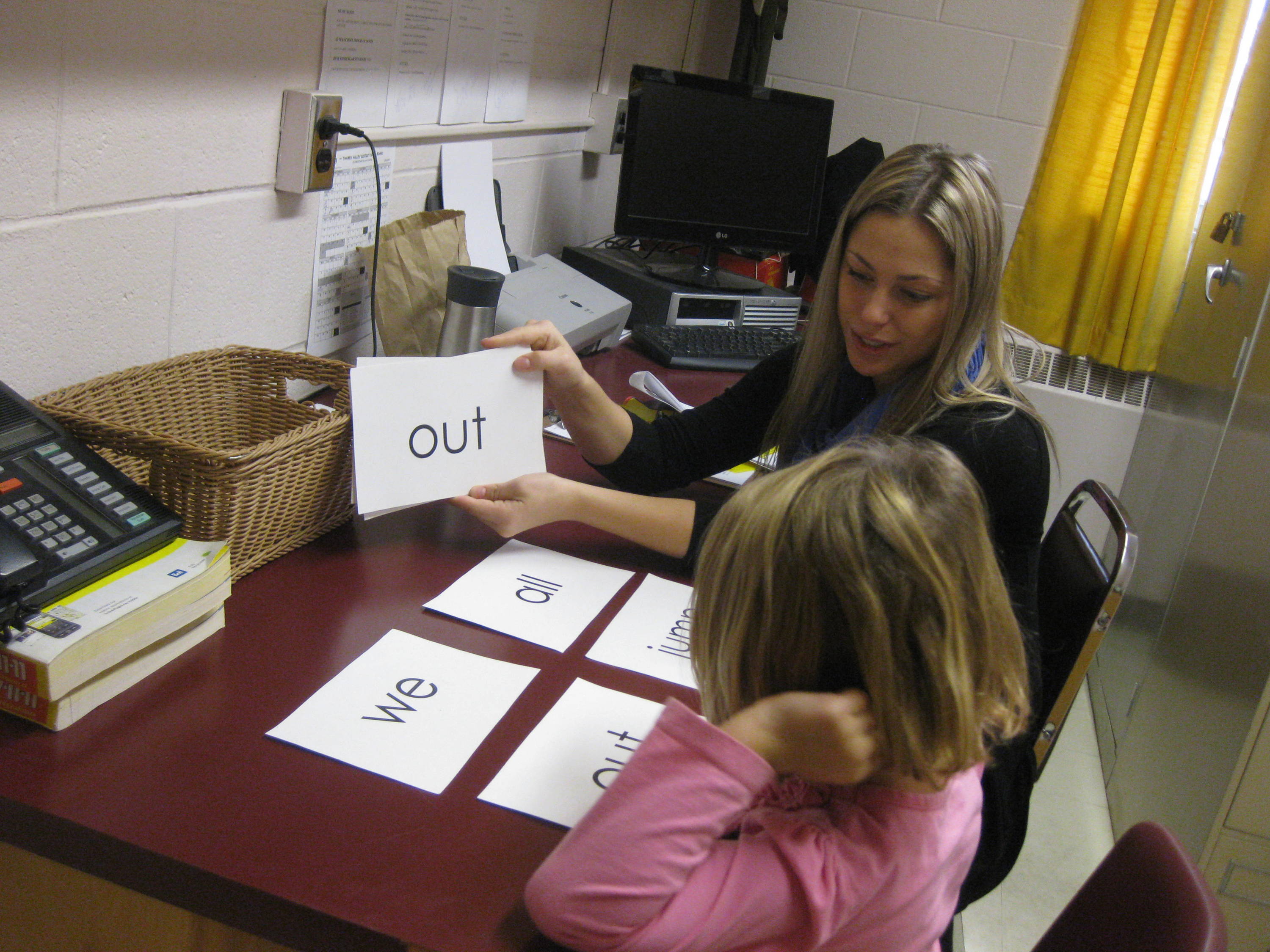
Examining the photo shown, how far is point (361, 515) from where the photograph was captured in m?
1.10

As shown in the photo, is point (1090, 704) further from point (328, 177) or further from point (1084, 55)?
point (328, 177)

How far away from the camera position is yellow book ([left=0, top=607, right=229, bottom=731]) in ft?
2.58

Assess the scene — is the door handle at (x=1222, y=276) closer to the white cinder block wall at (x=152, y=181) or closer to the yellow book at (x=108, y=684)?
the white cinder block wall at (x=152, y=181)

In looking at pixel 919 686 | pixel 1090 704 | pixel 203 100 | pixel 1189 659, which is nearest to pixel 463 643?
pixel 919 686

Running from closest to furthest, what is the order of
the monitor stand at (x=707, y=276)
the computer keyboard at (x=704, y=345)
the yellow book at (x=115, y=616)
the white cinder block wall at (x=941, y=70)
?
the yellow book at (x=115, y=616) → the computer keyboard at (x=704, y=345) → the monitor stand at (x=707, y=276) → the white cinder block wall at (x=941, y=70)

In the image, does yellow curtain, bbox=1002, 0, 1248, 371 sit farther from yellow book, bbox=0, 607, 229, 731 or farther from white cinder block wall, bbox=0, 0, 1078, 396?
yellow book, bbox=0, 607, 229, 731

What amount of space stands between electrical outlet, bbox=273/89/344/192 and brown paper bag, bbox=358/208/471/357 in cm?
13

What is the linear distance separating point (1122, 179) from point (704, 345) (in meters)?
1.41

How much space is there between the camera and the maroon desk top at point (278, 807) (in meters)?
0.68

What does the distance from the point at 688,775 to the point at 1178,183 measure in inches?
103

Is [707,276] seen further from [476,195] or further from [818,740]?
[818,740]

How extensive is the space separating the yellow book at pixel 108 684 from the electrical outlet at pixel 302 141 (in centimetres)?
61

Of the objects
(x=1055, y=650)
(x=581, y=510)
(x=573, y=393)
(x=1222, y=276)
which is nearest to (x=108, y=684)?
(x=581, y=510)

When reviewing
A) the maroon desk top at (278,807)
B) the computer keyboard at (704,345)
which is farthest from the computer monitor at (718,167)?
the maroon desk top at (278,807)
